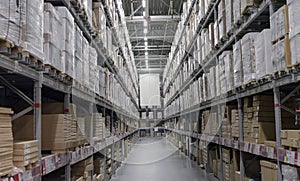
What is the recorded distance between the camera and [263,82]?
4316 millimetres

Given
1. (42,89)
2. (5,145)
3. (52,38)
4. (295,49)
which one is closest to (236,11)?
(295,49)

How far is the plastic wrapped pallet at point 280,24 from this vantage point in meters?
3.53

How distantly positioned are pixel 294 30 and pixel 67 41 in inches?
98.7

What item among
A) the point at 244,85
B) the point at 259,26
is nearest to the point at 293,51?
the point at 244,85

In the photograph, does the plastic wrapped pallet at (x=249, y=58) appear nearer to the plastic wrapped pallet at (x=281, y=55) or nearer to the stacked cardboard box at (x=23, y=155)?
the plastic wrapped pallet at (x=281, y=55)

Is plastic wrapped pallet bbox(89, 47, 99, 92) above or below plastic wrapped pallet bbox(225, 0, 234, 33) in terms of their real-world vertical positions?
below

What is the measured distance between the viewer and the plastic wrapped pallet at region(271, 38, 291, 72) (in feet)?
11.5

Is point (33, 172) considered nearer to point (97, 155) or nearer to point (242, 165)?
point (242, 165)

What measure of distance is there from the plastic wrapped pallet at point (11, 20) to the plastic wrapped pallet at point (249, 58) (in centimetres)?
313

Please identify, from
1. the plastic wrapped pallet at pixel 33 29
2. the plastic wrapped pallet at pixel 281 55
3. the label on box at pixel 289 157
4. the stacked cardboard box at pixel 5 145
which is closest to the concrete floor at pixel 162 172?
the label on box at pixel 289 157

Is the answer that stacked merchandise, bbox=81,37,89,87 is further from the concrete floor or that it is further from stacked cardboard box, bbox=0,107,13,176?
the concrete floor

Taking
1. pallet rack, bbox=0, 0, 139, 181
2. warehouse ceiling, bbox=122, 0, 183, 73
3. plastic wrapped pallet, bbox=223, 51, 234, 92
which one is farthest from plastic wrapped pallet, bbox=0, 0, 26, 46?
warehouse ceiling, bbox=122, 0, 183, 73

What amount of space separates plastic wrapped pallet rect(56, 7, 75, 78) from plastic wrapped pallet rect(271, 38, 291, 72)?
239 cm

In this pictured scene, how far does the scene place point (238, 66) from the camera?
5.26 meters
